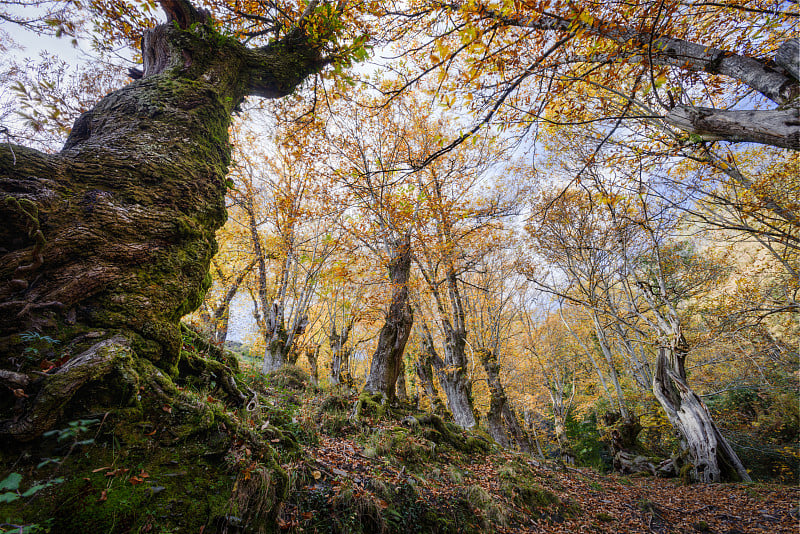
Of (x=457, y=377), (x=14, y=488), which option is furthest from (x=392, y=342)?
(x=14, y=488)

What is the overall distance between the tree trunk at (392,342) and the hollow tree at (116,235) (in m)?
4.47

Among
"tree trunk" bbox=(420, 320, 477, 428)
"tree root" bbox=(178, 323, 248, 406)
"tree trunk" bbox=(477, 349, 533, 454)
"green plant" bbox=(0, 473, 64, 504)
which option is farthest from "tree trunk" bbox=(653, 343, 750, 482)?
"green plant" bbox=(0, 473, 64, 504)

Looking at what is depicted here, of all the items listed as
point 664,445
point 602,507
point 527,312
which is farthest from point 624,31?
point 664,445

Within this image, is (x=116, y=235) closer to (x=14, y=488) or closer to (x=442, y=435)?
(x=14, y=488)

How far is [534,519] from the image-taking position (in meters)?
4.13

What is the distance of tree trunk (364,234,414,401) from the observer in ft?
21.0

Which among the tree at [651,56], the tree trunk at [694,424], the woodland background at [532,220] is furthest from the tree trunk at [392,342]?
the tree trunk at [694,424]

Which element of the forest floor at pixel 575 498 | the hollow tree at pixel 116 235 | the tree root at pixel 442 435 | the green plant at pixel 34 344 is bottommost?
the forest floor at pixel 575 498

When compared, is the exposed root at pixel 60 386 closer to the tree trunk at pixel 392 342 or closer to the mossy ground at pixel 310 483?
the mossy ground at pixel 310 483

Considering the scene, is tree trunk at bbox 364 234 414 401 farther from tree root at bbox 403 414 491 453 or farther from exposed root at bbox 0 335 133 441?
exposed root at bbox 0 335 133 441

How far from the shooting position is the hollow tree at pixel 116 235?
5.15ft

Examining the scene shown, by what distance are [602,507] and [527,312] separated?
10792 mm

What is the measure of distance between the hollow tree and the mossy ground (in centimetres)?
30

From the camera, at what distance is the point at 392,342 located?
658cm
